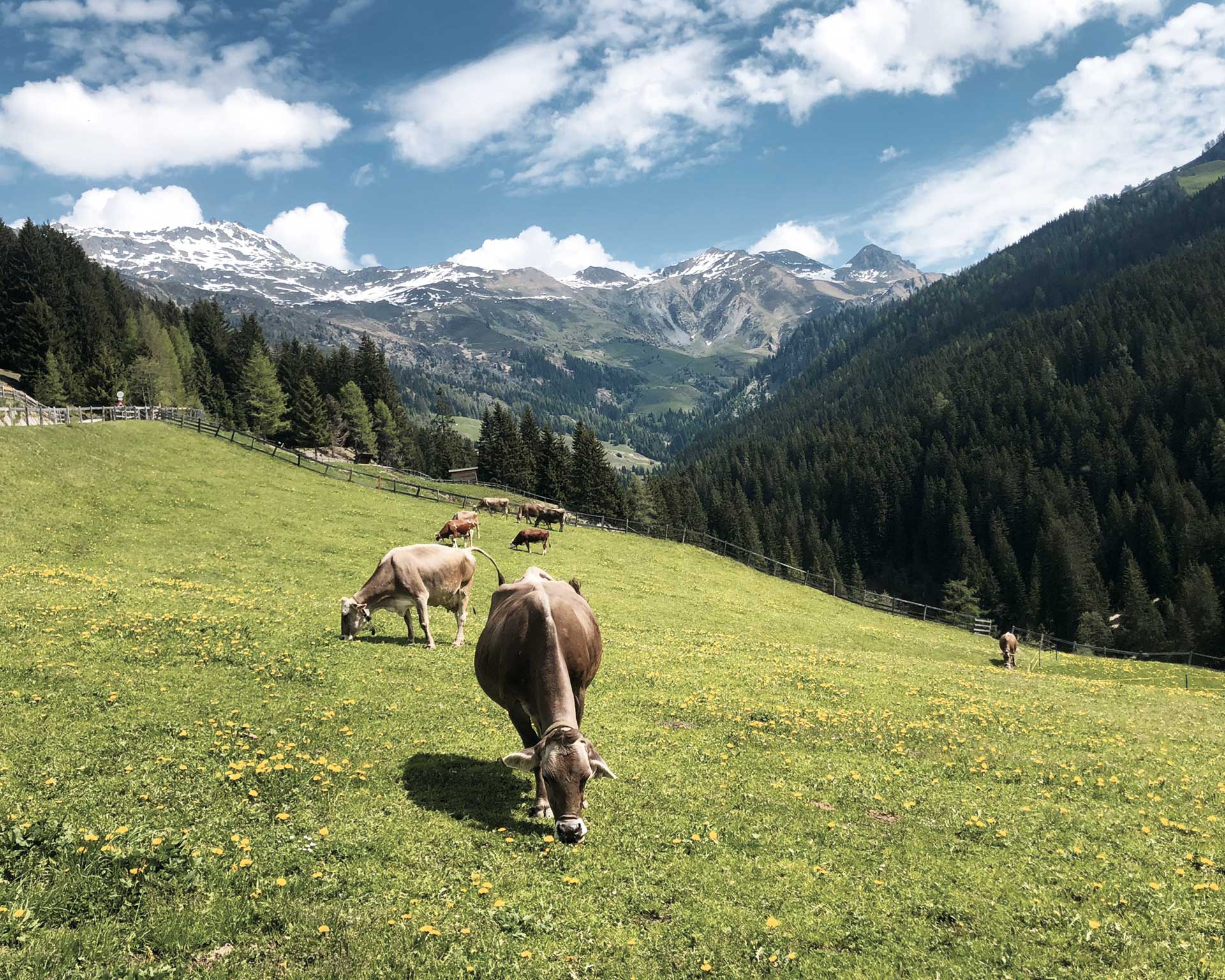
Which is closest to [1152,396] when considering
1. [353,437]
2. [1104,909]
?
[353,437]

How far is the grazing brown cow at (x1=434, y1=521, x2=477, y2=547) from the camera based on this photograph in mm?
45375

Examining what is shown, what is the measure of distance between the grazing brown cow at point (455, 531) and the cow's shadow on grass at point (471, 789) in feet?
111

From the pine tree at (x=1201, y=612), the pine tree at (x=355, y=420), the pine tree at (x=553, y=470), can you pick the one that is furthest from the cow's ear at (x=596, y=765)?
the pine tree at (x=1201, y=612)

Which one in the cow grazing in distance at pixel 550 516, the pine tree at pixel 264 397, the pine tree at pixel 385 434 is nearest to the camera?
the cow grazing in distance at pixel 550 516

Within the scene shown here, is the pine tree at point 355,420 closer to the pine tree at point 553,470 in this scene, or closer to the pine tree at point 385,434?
the pine tree at point 385,434

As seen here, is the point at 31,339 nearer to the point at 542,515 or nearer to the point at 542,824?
the point at 542,515

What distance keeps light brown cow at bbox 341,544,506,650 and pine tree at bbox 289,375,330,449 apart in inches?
3486

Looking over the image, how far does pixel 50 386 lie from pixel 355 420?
137 ft

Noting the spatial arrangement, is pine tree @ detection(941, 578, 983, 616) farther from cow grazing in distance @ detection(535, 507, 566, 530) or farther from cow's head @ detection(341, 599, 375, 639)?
cow's head @ detection(341, 599, 375, 639)

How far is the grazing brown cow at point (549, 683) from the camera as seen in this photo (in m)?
8.90

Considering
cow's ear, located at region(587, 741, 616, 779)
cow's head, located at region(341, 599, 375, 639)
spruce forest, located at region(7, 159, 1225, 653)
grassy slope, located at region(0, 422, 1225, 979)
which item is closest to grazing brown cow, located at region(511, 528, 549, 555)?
grassy slope, located at region(0, 422, 1225, 979)

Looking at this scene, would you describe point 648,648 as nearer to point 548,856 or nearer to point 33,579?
point 548,856

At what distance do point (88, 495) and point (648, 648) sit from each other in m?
34.9

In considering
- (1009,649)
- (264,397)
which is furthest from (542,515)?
(264,397)
